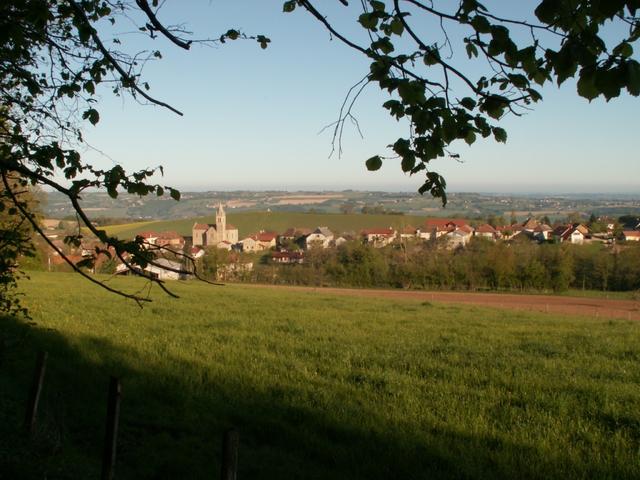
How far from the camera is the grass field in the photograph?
18.7ft

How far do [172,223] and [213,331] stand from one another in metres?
84.1

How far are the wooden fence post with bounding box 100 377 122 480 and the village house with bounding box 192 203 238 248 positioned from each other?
74.8m

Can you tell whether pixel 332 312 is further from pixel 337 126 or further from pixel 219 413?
pixel 337 126

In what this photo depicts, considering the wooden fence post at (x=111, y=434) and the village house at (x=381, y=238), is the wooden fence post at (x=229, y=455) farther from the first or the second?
the village house at (x=381, y=238)

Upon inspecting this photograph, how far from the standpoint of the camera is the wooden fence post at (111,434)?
163 inches

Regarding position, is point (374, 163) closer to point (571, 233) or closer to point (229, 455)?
point (229, 455)

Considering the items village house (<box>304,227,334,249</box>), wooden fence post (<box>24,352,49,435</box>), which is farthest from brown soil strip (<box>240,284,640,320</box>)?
village house (<box>304,227,334,249</box>)

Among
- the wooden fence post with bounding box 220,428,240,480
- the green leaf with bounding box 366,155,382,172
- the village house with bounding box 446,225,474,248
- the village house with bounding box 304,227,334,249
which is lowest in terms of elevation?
the village house with bounding box 304,227,334,249

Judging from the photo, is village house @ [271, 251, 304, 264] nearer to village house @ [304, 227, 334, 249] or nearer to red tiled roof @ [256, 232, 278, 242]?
village house @ [304, 227, 334, 249]

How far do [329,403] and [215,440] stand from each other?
1.93 metres

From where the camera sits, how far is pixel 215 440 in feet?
21.4

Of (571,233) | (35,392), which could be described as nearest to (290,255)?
(571,233)

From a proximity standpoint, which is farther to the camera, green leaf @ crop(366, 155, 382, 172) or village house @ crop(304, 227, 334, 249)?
village house @ crop(304, 227, 334, 249)

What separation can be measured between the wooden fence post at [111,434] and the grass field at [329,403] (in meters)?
0.69
